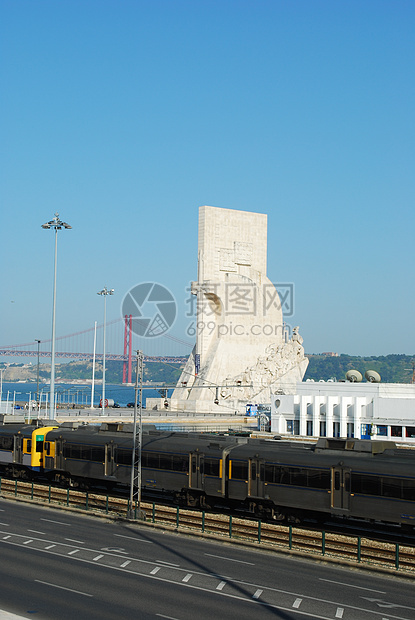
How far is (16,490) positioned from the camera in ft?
113

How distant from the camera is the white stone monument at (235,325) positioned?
88562 mm

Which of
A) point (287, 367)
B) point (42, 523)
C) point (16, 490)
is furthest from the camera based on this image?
point (287, 367)

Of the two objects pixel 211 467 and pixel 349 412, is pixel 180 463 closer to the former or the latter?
pixel 211 467

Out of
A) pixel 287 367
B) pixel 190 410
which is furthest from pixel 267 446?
pixel 287 367

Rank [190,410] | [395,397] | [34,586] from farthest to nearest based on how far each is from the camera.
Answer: [190,410] < [395,397] < [34,586]

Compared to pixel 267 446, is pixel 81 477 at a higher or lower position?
lower

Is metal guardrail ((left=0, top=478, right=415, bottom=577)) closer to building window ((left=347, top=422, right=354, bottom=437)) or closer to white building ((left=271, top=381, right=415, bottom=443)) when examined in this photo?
white building ((left=271, top=381, right=415, bottom=443))

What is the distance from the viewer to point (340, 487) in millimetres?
26938

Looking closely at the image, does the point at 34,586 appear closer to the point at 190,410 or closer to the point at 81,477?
the point at 81,477

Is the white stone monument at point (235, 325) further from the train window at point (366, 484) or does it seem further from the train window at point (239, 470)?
the train window at point (366, 484)

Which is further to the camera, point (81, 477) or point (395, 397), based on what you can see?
point (395, 397)

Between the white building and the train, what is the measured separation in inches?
997

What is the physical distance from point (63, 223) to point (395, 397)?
99.2 ft

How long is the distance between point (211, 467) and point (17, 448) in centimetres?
1385
